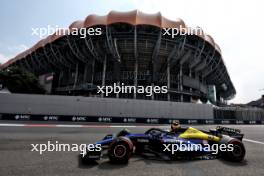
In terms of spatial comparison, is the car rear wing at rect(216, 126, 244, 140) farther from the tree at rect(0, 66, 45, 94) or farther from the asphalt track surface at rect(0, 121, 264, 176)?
the tree at rect(0, 66, 45, 94)


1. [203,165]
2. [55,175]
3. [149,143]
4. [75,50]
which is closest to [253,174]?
[203,165]

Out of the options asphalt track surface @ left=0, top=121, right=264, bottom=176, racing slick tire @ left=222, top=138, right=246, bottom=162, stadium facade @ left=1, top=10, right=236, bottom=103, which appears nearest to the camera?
asphalt track surface @ left=0, top=121, right=264, bottom=176

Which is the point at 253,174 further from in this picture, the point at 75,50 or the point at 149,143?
the point at 75,50

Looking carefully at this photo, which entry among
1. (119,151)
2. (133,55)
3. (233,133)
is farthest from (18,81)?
(233,133)

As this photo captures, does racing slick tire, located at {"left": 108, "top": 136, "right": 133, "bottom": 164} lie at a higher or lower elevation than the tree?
lower

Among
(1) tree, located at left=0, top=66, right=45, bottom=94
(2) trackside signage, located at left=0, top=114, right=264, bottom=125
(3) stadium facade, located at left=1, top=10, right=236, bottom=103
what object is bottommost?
(2) trackside signage, located at left=0, top=114, right=264, bottom=125

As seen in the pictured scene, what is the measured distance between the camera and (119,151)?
14.3 feet

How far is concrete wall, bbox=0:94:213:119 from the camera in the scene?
23.2m

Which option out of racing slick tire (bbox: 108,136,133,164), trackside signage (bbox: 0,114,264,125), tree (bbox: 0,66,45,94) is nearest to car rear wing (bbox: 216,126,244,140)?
racing slick tire (bbox: 108,136,133,164)

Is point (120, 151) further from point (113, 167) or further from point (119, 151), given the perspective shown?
point (113, 167)

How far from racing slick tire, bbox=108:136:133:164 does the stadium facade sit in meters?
32.2

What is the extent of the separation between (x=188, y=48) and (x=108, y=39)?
63.6 feet

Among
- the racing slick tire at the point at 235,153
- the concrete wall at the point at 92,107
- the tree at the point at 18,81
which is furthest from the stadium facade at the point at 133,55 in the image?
the racing slick tire at the point at 235,153

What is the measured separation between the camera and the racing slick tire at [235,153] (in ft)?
15.9
